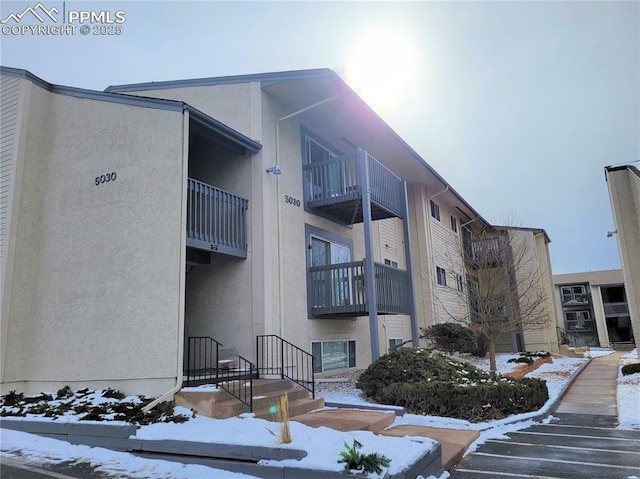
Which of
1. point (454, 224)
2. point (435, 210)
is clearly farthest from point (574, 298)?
point (435, 210)

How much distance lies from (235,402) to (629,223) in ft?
57.3

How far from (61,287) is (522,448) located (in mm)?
8989

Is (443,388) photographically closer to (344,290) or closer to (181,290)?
(344,290)

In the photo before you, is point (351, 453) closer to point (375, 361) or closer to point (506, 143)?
point (375, 361)

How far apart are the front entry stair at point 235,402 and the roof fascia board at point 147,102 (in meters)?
5.33

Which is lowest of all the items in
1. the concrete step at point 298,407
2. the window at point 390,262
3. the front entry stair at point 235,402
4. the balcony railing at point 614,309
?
the concrete step at point 298,407

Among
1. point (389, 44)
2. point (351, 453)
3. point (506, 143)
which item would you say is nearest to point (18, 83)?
point (389, 44)

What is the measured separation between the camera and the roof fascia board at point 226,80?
11340 millimetres

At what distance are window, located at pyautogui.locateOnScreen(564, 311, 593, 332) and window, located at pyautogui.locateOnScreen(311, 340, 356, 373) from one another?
51.6m

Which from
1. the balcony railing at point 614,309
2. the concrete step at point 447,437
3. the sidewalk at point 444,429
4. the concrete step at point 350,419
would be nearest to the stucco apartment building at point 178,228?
→ the concrete step at point 350,419

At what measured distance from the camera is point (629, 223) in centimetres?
1820

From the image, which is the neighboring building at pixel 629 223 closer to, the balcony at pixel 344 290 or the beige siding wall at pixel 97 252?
the balcony at pixel 344 290

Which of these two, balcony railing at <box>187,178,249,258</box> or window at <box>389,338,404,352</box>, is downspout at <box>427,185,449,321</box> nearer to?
window at <box>389,338,404,352</box>

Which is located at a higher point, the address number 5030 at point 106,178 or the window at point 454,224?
the window at point 454,224
